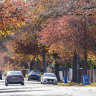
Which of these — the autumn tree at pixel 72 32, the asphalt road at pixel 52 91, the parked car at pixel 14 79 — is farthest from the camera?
the parked car at pixel 14 79

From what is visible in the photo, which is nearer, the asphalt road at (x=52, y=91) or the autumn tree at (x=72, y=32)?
the asphalt road at (x=52, y=91)

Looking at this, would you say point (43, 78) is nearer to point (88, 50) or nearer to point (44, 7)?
point (88, 50)

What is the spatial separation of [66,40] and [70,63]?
27931 millimetres

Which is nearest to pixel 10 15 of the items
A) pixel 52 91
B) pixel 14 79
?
pixel 52 91

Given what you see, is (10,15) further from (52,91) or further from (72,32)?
(72,32)

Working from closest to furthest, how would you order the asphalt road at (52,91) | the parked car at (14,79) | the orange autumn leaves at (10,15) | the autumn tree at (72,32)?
the orange autumn leaves at (10,15), the asphalt road at (52,91), the autumn tree at (72,32), the parked car at (14,79)

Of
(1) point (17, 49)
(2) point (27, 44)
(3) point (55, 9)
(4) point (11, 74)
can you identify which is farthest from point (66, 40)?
(1) point (17, 49)

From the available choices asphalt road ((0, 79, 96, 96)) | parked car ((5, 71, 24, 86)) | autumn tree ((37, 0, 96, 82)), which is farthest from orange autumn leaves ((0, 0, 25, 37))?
parked car ((5, 71, 24, 86))

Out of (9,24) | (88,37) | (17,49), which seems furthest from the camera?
(17,49)

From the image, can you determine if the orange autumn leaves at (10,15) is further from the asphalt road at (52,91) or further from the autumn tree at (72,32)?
the autumn tree at (72,32)

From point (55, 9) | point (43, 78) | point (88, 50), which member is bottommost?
point (43, 78)

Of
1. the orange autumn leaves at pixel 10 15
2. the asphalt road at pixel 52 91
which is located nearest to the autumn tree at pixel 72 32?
the asphalt road at pixel 52 91

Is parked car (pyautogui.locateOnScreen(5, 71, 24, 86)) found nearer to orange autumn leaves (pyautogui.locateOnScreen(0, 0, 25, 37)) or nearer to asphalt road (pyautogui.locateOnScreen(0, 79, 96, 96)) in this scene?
asphalt road (pyautogui.locateOnScreen(0, 79, 96, 96))

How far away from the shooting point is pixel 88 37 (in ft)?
121
